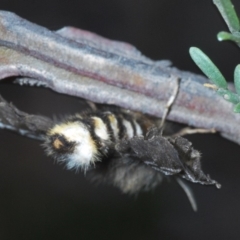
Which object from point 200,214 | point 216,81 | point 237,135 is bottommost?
point 200,214

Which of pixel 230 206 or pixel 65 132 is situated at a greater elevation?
pixel 65 132

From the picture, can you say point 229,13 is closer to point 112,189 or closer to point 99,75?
point 99,75

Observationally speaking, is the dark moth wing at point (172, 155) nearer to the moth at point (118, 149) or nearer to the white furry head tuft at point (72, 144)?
the moth at point (118, 149)

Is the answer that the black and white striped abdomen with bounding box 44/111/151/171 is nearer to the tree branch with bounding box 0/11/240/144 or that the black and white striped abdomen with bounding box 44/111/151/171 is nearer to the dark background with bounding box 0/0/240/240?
the tree branch with bounding box 0/11/240/144

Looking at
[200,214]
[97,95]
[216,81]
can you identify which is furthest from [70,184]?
[216,81]

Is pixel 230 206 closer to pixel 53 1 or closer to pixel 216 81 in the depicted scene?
pixel 53 1

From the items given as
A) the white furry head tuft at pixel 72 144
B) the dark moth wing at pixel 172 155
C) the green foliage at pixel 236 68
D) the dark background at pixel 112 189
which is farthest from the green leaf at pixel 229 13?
the dark background at pixel 112 189

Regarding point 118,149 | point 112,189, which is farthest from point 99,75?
point 112,189
